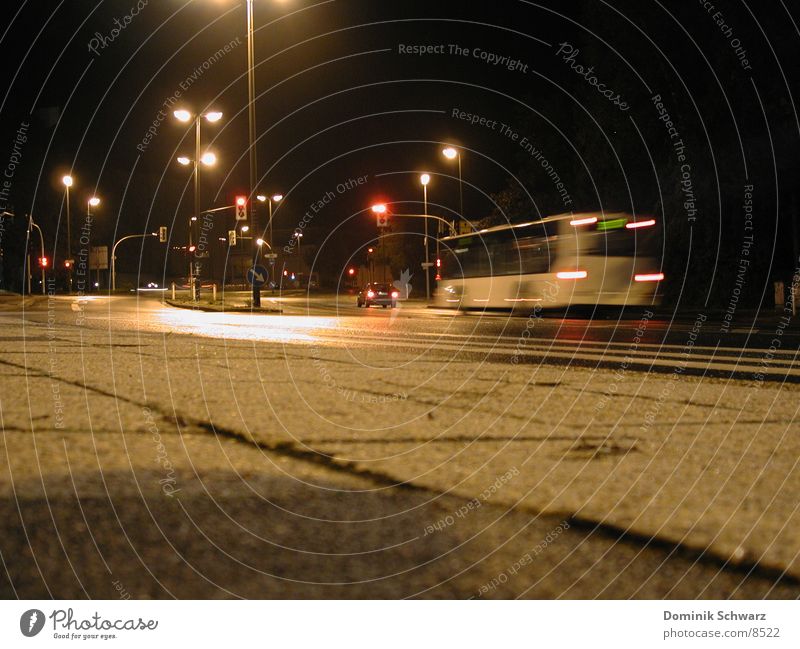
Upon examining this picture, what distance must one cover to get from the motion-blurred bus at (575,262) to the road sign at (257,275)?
9.02 metres

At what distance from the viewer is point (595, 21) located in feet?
119

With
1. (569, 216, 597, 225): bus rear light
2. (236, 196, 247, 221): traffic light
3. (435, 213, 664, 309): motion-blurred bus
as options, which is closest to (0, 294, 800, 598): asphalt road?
(435, 213, 664, 309): motion-blurred bus

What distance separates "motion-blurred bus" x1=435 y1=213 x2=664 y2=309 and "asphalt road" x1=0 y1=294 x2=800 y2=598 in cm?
2164

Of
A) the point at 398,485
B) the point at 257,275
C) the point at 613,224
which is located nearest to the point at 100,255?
the point at 257,275

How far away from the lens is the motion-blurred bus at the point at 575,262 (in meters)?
29.0

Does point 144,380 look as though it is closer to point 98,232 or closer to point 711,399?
point 711,399

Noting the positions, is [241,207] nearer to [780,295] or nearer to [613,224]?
[613,224]

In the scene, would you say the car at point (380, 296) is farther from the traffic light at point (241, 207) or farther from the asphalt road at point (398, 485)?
the asphalt road at point (398, 485)

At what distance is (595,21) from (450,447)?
35422 millimetres

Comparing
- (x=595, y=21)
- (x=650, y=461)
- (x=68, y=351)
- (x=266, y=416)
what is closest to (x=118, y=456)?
(x=266, y=416)

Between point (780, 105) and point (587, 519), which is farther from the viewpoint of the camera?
point (780, 105)

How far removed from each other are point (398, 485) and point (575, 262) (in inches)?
1046

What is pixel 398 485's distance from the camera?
381cm

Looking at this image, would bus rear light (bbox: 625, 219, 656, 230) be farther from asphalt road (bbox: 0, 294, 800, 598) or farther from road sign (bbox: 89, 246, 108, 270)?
road sign (bbox: 89, 246, 108, 270)
